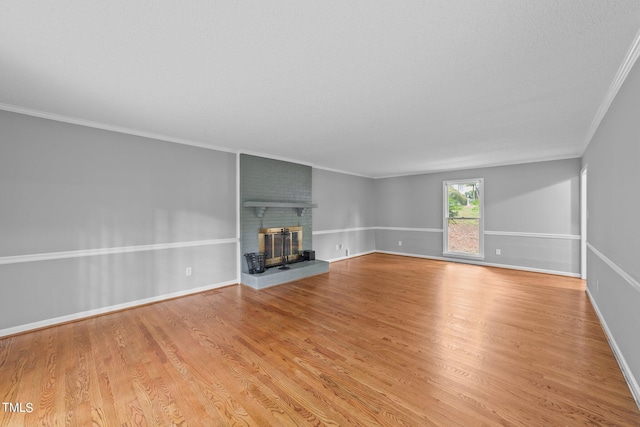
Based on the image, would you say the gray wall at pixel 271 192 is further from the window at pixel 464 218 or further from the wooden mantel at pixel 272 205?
the window at pixel 464 218

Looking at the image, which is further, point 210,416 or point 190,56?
point 190,56

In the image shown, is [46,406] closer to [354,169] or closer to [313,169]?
[313,169]

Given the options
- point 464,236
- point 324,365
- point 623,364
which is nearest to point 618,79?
point 623,364

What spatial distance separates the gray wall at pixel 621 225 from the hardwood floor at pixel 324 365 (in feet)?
0.80

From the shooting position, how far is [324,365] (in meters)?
2.28

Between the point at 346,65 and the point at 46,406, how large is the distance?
10.6 ft

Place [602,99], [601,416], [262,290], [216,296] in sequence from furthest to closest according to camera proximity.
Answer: [262,290] < [216,296] < [602,99] < [601,416]

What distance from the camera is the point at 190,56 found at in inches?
74.9

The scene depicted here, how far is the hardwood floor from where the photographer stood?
1.74 metres

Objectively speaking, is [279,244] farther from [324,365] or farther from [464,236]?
[464,236]

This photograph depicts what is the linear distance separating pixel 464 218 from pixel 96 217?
7249 millimetres

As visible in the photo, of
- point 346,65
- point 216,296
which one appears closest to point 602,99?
point 346,65

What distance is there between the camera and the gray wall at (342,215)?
6.68 meters

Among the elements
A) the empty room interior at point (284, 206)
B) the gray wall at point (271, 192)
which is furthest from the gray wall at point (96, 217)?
the gray wall at point (271, 192)
